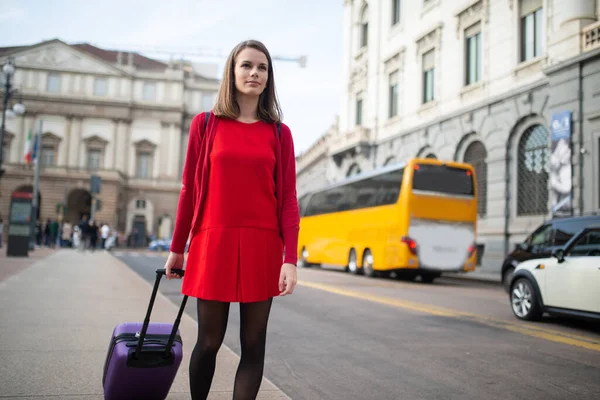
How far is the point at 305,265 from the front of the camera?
2847cm

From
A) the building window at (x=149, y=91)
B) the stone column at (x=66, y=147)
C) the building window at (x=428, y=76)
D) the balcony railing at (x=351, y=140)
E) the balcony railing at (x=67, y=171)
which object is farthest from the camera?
the building window at (x=149, y=91)

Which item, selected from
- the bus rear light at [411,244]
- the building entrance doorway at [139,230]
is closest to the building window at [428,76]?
the bus rear light at [411,244]

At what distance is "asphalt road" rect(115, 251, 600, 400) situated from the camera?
459cm

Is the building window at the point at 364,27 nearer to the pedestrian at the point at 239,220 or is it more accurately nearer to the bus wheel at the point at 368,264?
the bus wheel at the point at 368,264

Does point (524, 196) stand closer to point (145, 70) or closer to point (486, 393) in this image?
point (486, 393)

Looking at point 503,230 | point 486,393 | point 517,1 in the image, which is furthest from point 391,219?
point 486,393

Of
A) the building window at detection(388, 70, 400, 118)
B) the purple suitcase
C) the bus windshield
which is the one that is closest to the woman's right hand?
the purple suitcase

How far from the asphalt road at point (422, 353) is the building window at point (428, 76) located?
19.6 m

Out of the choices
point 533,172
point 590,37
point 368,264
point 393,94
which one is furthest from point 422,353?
point 393,94

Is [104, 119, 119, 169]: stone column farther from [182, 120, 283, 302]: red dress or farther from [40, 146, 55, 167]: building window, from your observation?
[182, 120, 283, 302]: red dress

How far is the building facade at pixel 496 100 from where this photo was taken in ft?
60.4

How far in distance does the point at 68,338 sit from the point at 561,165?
16.6m

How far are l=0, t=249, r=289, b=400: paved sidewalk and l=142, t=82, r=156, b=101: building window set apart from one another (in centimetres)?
5919

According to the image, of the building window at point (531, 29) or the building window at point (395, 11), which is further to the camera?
the building window at point (395, 11)
